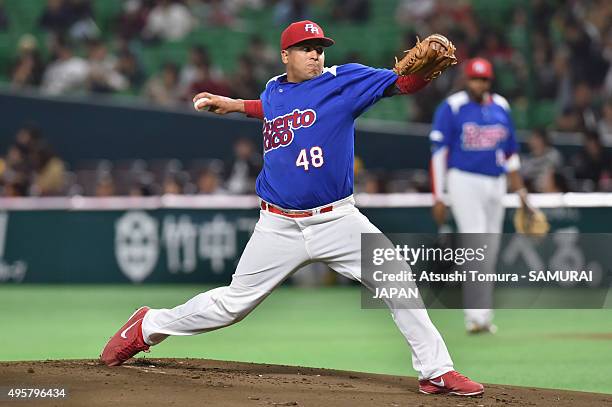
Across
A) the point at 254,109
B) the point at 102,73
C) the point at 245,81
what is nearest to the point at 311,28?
the point at 254,109

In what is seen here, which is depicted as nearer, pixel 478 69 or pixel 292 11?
pixel 478 69

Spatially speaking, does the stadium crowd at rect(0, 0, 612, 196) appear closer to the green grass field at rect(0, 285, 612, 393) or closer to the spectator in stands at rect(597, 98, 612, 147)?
the spectator in stands at rect(597, 98, 612, 147)

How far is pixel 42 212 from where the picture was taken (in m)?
16.5

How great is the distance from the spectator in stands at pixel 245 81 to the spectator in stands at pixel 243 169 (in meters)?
1.48

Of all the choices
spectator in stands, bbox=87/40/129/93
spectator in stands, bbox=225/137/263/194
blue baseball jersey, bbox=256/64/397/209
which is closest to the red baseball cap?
blue baseball jersey, bbox=256/64/397/209

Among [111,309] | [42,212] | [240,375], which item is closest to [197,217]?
[42,212]

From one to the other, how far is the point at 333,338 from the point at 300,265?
377 centimetres

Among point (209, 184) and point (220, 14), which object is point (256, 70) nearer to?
point (220, 14)

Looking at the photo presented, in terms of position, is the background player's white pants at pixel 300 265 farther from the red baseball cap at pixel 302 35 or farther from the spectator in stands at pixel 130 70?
the spectator in stands at pixel 130 70

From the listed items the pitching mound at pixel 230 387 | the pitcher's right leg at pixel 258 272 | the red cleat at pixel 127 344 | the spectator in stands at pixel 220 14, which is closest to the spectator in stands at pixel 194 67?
the spectator in stands at pixel 220 14

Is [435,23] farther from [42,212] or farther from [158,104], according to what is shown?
[42,212]

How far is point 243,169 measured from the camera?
679 inches

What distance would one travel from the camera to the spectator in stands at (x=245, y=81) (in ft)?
61.2

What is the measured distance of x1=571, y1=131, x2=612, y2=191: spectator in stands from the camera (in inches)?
624
